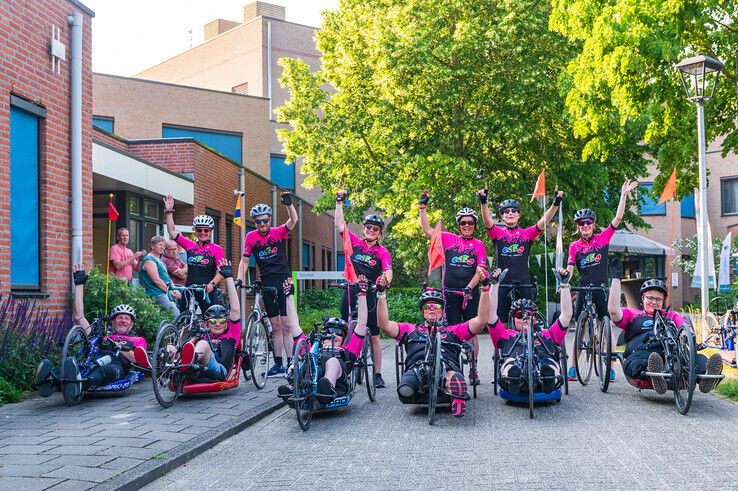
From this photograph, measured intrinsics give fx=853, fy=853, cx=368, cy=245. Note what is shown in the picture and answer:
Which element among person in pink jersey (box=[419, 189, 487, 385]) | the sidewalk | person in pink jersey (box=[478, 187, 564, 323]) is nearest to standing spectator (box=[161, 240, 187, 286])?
the sidewalk

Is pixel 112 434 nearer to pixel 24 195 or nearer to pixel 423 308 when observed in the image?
pixel 423 308

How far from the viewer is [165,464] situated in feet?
19.9

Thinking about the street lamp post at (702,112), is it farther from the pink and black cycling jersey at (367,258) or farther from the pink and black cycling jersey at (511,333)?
the pink and black cycling jersey at (367,258)

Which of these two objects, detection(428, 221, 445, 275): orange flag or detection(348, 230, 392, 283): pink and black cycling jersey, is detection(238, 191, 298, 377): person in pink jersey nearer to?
detection(348, 230, 392, 283): pink and black cycling jersey

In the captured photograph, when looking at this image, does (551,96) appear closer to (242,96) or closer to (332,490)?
(242,96)

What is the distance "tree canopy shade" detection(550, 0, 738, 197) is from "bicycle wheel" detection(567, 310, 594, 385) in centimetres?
792

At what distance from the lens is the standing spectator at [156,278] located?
39.8ft

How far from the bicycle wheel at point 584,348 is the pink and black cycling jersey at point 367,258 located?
8.18 ft

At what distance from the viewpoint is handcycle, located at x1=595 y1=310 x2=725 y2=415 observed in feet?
26.5

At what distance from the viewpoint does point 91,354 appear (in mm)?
9086

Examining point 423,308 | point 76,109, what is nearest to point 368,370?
point 423,308

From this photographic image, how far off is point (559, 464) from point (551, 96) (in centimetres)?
1938

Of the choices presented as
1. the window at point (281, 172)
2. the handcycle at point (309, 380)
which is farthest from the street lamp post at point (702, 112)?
the window at point (281, 172)

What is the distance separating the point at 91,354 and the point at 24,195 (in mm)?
2805
